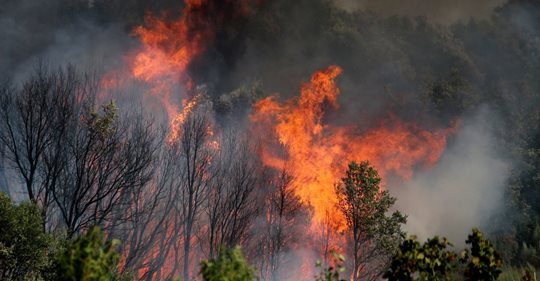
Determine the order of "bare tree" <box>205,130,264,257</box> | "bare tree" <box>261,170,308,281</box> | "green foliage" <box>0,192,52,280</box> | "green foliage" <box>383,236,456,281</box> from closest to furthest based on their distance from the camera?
"green foliage" <box>383,236,456,281</box> → "green foliage" <box>0,192,52,280</box> → "bare tree" <box>205,130,264,257</box> → "bare tree" <box>261,170,308,281</box>

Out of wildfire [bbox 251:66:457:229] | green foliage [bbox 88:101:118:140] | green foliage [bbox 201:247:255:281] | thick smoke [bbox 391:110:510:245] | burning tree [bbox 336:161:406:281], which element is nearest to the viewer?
green foliage [bbox 201:247:255:281]

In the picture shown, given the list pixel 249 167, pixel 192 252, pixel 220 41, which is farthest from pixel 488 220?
pixel 220 41

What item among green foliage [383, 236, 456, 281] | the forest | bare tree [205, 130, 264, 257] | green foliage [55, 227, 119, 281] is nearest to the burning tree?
the forest

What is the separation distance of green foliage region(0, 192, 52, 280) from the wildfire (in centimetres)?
2684

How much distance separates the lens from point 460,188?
135ft

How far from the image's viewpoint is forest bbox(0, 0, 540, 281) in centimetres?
2411

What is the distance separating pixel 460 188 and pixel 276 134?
21810 millimetres

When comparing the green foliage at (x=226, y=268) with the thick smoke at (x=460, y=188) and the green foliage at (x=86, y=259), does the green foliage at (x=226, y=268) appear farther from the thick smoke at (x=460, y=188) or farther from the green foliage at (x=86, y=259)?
the thick smoke at (x=460, y=188)

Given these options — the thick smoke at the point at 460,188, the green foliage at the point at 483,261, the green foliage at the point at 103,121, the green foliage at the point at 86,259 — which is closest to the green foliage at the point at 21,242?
Result: the green foliage at the point at 103,121

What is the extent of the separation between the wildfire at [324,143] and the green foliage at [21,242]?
26.8 metres

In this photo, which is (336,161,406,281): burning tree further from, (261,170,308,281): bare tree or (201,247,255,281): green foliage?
(201,247,255,281): green foliage

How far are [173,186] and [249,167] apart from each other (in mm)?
6875

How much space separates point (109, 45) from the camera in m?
48.0

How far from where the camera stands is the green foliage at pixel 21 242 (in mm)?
11688
